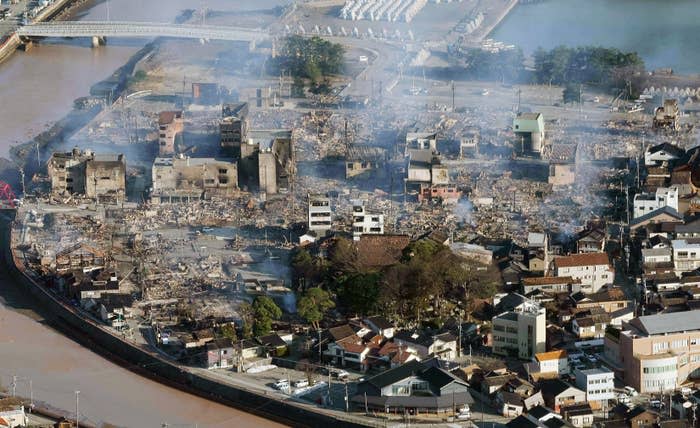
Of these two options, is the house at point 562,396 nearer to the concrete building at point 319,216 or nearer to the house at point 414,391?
the house at point 414,391

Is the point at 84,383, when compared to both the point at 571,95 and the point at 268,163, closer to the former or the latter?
the point at 268,163

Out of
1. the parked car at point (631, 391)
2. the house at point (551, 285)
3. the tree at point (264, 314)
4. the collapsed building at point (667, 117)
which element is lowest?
the parked car at point (631, 391)

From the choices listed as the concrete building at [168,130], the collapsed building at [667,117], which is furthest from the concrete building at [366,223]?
the collapsed building at [667,117]

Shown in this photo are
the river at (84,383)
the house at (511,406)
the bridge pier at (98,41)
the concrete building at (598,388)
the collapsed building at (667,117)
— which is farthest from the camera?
the bridge pier at (98,41)

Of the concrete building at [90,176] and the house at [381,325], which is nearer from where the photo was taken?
the house at [381,325]

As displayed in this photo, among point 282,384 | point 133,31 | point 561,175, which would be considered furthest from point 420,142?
point 133,31

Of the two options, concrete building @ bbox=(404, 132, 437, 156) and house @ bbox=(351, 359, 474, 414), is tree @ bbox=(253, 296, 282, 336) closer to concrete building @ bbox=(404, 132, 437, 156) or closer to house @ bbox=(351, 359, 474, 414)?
house @ bbox=(351, 359, 474, 414)

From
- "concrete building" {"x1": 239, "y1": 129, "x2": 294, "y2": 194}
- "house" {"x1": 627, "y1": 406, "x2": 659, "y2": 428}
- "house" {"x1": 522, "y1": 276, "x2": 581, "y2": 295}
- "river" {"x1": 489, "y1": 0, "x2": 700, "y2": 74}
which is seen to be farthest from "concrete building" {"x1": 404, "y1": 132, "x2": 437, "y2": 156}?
"house" {"x1": 627, "y1": 406, "x2": 659, "y2": 428}
